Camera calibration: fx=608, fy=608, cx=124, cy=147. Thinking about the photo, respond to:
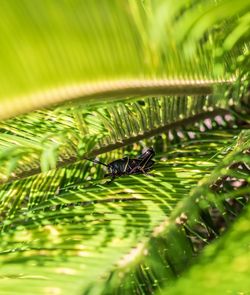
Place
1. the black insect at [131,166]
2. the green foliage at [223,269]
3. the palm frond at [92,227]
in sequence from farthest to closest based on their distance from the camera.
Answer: the black insect at [131,166] < the palm frond at [92,227] < the green foliage at [223,269]

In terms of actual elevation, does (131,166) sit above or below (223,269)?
above

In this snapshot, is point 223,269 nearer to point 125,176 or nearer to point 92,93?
point 92,93

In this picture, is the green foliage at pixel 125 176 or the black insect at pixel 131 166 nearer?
the green foliage at pixel 125 176

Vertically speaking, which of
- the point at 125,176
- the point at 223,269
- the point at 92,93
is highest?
the point at 92,93

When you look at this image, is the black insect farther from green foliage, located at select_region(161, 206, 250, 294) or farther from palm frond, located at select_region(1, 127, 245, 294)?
green foliage, located at select_region(161, 206, 250, 294)

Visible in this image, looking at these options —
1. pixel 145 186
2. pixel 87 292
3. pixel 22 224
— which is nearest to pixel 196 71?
pixel 145 186

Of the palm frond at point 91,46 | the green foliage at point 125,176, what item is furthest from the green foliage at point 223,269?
the palm frond at point 91,46

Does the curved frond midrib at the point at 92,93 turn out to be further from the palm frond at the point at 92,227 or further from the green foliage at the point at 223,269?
the green foliage at the point at 223,269

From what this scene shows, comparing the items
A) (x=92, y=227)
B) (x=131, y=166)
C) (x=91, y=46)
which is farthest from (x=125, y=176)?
(x=91, y=46)

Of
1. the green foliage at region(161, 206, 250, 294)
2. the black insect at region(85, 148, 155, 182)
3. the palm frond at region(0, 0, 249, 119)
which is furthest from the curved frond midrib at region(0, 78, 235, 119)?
the green foliage at region(161, 206, 250, 294)
